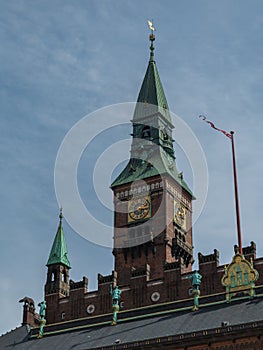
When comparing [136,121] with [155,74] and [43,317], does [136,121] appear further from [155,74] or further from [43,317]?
[43,317]

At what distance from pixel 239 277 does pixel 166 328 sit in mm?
8169

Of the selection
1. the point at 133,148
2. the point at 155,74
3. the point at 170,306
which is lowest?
the point at 170,306

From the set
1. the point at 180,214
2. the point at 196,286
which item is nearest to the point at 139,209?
the point at 180,214

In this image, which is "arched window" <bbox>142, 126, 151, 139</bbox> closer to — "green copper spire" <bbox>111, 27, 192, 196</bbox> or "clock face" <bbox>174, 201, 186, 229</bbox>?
"green copper spire" <bbox>111, 27, 192, 196</bbox>

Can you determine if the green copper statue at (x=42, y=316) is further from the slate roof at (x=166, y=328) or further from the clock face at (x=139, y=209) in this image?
the clock face at (x=139, y=209)

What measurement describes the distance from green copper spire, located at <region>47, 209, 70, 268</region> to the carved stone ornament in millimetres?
26625

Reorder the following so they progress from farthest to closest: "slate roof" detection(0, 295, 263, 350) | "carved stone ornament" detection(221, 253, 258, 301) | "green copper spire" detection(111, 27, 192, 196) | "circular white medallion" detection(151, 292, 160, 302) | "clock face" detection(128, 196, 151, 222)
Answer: "green copper spire" detection(111, 27, 192, 196) → "clock face" detection(128, 196, 151, 222) → "circular white medallion" detection(151, 292, 160, 302) → "carved stone ornament" detection(221, 253, 258, 301) → "slate roof" detection(0, 295, 263, 350)

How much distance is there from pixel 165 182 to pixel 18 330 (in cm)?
2485

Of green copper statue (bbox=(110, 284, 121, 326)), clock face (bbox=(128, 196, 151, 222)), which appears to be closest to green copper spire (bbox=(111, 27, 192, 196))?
clock face (bbox=(128, 196, 151, 222))

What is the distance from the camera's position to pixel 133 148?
338ft

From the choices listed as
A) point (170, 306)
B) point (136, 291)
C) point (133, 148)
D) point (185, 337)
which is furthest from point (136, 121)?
point (185, 337)

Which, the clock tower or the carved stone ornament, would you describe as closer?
the carved stone ornament

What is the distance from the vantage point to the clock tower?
91688mm

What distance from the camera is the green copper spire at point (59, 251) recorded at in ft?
306
